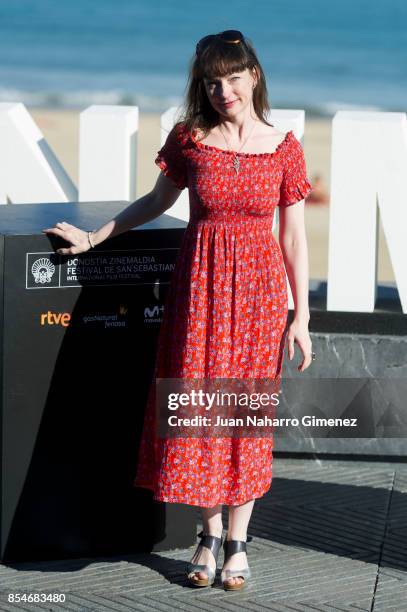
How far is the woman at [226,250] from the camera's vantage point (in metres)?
4.34

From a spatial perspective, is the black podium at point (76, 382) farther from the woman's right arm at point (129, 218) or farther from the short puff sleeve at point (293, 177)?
the short puff sleeve at point (293, 177)

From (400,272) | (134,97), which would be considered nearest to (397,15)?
(134,97)

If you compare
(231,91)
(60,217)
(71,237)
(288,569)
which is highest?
(231,91)

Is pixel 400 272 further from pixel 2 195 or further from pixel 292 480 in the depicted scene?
pixel 2 195

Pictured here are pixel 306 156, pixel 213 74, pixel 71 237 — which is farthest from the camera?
pixel 306 156

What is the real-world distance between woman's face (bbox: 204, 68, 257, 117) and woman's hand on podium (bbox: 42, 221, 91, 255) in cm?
68

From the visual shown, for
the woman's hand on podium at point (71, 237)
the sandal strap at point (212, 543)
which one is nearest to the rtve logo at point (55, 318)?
the woman's hand on podium at point (71, 237)

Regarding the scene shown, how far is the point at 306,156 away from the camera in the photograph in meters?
16.9

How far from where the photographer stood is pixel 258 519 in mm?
5367

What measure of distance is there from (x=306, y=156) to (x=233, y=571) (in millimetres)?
12650

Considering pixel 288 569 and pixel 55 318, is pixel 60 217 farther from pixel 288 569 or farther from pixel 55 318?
pixel 288 569

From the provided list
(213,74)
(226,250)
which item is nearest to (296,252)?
(226,250)

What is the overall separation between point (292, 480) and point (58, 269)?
1.84 m

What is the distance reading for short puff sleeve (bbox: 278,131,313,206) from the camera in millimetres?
4414
